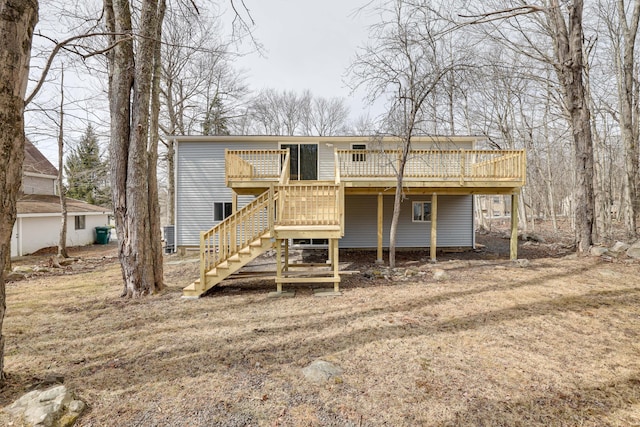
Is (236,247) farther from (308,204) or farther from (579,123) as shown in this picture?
(579,123)

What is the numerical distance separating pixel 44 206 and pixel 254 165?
13.6 metres

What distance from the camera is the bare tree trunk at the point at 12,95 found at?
7.99ft

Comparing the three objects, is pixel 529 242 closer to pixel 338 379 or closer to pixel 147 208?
pixel 338 379

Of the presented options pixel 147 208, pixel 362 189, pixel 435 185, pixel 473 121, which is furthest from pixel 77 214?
pixel 473 121

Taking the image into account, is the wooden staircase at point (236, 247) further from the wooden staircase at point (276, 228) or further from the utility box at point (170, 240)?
the utility box at point (170, 240)

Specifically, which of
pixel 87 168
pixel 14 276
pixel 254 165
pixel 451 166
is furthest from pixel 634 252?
pixel 87 168

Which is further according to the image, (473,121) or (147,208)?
(473,121)

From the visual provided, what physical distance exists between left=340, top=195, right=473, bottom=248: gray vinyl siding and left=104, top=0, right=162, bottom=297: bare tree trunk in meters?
8.01

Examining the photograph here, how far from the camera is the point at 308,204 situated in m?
6.85

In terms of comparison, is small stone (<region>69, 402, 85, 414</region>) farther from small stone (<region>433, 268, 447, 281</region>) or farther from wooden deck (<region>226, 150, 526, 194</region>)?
wooden deck (<region>226, 150, 526, 194</region>)

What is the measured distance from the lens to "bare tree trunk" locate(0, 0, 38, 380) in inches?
95.9

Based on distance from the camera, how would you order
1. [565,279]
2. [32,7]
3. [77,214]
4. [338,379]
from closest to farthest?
1. [32,7]
2. [338,379]
3. [565,279]
4. [77,214]

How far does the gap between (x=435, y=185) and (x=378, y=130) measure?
8.14 feet

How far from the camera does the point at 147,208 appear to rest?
605cm
